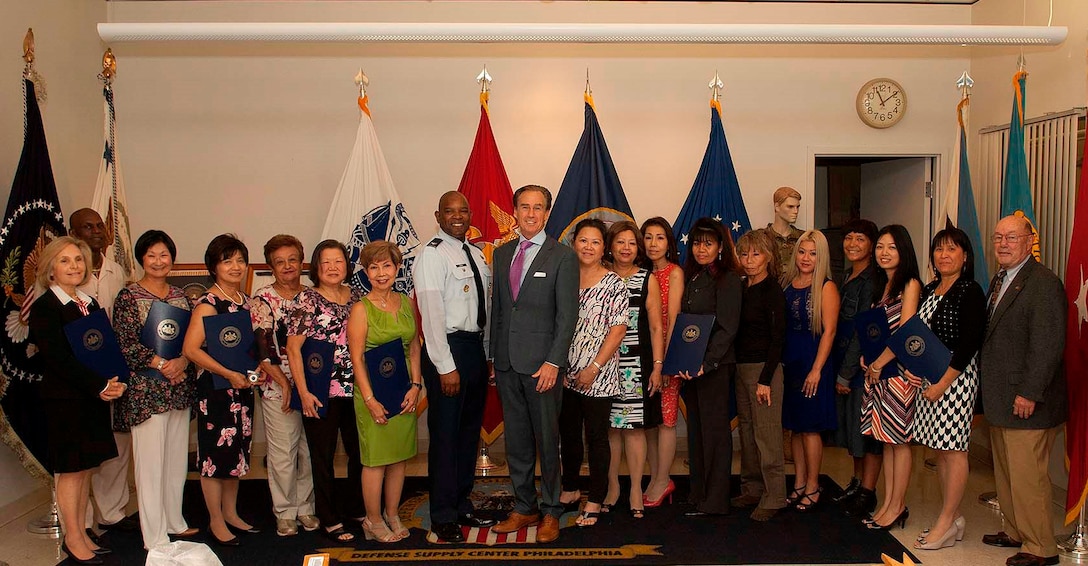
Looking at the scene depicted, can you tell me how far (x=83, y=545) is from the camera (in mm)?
3750

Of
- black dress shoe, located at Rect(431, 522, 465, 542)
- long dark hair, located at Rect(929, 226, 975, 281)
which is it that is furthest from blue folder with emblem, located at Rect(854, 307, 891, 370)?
black dress shoe, located at Rect(431, 522, 465, 542)

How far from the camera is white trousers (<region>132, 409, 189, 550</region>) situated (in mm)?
3762

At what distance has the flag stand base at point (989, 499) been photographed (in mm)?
4480

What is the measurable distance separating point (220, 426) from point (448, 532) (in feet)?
3.94

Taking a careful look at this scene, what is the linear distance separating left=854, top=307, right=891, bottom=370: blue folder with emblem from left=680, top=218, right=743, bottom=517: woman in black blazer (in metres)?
0.60

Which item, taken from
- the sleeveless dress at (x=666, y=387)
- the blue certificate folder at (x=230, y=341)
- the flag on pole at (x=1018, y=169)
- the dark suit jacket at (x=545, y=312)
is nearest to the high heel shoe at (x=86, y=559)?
the blue certificate folder at (x=230, y=341)

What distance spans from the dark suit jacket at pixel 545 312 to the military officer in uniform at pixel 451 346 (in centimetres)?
22

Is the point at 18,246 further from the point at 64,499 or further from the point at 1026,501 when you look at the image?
the point at 1026,501

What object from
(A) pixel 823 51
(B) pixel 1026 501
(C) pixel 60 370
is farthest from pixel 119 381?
(A) pixel 823 51

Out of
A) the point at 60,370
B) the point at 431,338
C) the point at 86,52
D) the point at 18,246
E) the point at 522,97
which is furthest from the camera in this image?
the point at 522,97

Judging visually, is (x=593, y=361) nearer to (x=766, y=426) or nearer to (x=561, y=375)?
(x=561, y=375)

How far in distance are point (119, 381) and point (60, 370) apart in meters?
0.24

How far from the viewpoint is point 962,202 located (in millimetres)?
5129

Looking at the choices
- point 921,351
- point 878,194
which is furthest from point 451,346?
point 878,194
